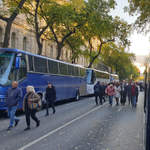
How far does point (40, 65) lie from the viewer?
15.5 metres

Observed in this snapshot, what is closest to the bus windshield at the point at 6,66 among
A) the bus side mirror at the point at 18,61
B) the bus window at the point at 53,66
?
the bus side mirror at the point at 18,61

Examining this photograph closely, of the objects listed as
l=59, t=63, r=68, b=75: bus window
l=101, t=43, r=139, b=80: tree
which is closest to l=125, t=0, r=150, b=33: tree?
l=59, t=63, r=68, b=75: bus window

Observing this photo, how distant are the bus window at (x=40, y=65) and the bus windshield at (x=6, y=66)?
2.40 m

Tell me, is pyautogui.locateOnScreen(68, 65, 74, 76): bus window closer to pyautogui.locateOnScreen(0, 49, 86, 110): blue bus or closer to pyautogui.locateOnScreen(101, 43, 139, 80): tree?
pyautogui.locateOnScreen(0, 49, 86, 110): blue bus

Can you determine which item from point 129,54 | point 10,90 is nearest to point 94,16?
point 10,90

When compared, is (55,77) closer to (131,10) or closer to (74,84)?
(74,84)

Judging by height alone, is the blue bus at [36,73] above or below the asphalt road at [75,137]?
above

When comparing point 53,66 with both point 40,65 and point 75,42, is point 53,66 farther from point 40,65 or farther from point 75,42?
point 75,42

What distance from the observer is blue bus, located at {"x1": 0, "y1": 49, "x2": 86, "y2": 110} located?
1214 cm

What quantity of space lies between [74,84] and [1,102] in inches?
456

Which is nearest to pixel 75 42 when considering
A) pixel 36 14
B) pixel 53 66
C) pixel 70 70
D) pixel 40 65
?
pixel 70 70

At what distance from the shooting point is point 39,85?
50.2 ft

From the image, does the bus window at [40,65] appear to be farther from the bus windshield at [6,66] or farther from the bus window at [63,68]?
the bus window at [63,68]

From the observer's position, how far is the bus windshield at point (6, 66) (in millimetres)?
12031
